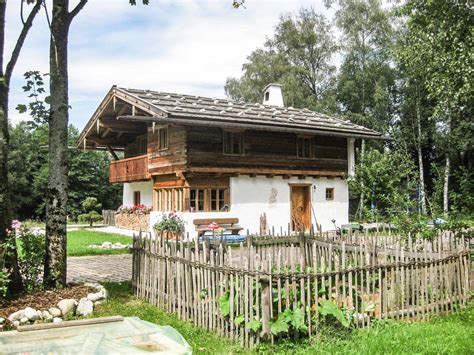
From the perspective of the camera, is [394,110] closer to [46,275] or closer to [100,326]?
[46,275]

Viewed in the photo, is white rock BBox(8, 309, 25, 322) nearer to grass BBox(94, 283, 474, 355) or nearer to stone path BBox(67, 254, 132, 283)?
grass BBox(94, 283, 474, 355)

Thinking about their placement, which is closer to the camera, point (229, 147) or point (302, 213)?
point (229, 147)

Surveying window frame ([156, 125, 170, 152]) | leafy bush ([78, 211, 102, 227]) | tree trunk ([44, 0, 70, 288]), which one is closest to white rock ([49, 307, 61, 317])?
tree trunk ([44, 0, 70, 288])

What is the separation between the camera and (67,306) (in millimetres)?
7141

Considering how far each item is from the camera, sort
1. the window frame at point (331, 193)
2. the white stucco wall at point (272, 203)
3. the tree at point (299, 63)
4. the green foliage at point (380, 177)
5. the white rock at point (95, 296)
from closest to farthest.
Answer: the white rock at point (95, 296), the green foliage at point (380, 177), the white stucco wall at point (272, 203), the window frame at point (331, 193), the tree at point (299, 63)

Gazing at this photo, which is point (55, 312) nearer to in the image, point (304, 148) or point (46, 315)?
point (46, 315)

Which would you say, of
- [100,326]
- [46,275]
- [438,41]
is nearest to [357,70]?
[438,41]

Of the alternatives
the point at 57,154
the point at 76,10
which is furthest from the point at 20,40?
the point at 57,154

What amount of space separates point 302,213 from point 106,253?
1061cm

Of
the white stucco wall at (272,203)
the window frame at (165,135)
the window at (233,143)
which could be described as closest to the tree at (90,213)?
the white stucco wall at (272,203)

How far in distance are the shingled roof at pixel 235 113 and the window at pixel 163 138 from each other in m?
1.39

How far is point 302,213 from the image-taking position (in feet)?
74.9

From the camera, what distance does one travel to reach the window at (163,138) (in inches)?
825

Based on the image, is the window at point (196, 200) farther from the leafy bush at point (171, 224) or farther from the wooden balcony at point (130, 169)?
the wooden balcony at point (130, 169)
